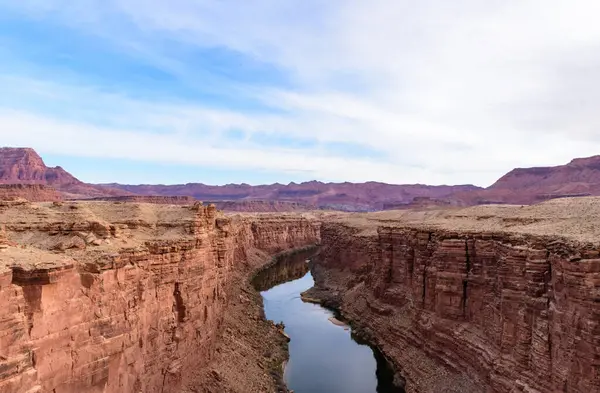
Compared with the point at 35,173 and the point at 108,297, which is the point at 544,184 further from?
the point at 35,173

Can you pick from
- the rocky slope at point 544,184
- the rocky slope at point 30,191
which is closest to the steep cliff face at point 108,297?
the rocky slope at point 30,191

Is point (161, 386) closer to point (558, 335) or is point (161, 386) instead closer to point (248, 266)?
point (558, 335)

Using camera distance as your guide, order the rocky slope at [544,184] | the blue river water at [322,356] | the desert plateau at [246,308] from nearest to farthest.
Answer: the desert plateau at [246,308] → the blue river water at [322,356] → the rocky slope at [544,184]

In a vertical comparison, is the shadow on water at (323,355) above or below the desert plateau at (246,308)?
below

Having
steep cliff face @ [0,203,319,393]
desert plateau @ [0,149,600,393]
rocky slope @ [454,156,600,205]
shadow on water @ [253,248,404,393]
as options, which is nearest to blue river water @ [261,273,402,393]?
shadow on water @ [253,248,404,393]

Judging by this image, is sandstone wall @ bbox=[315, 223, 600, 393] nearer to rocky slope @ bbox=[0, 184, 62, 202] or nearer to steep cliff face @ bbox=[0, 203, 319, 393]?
steep cliff face @ bbox=[0, 203, 319, 393]

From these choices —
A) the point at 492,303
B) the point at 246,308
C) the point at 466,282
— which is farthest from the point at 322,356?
the point at 492,303

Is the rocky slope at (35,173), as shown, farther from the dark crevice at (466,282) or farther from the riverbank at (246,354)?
the dark crevice at (466,282)
